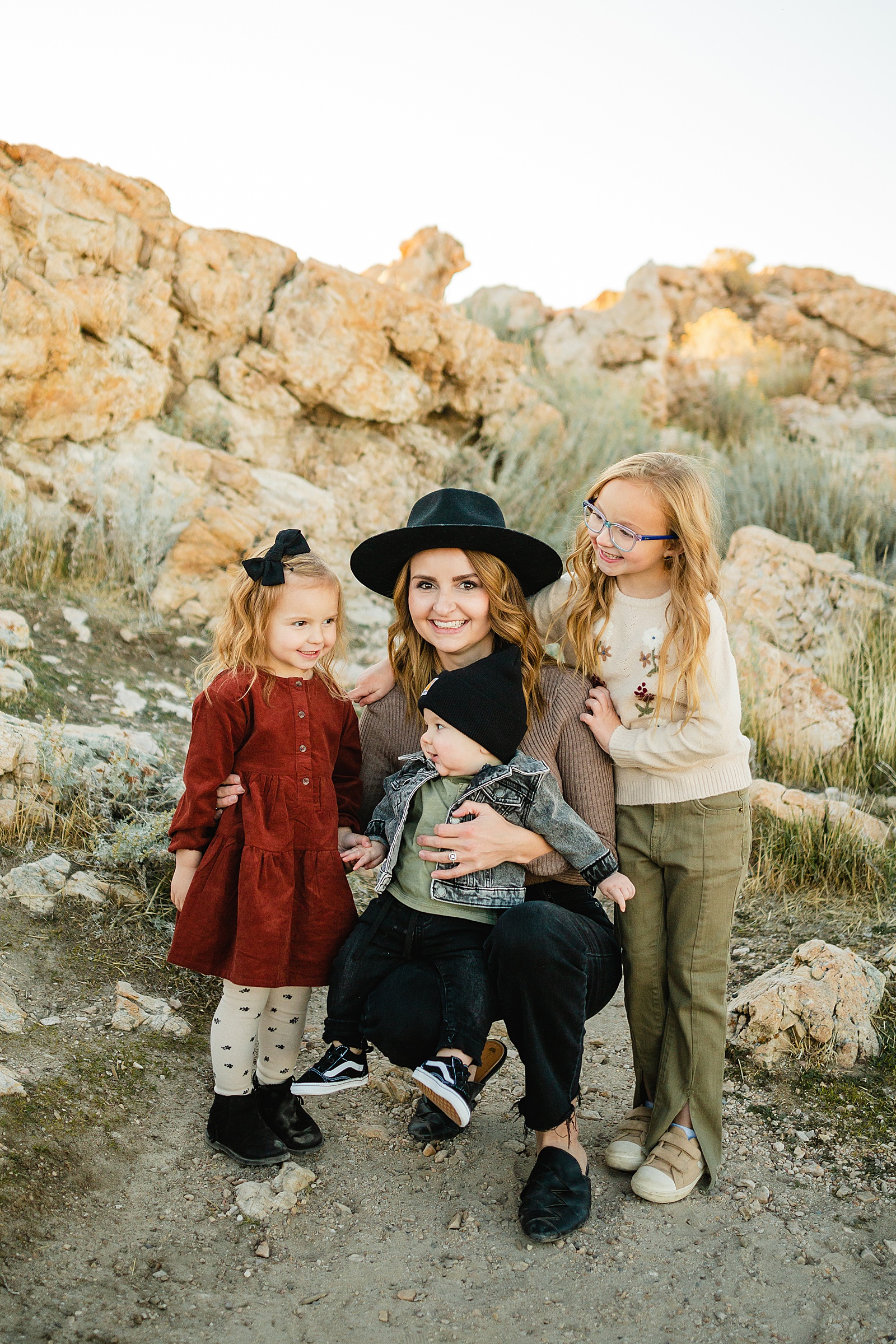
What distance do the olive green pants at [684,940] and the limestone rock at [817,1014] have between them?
59 cm

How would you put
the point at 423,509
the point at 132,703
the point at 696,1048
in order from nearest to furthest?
the point at 696,1048, the point at 423,509, the point at 132,703

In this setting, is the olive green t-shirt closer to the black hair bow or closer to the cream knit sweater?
the cream knit sweater

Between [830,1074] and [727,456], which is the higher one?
[727,456]

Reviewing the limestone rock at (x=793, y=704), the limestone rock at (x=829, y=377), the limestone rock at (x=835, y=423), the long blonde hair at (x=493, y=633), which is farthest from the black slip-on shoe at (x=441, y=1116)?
the limestone rock at (x=829, y=377)

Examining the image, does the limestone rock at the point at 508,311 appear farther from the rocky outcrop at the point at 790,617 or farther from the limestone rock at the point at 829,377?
the rocky outcrop at the point at 790,617

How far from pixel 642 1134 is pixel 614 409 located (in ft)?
26.0

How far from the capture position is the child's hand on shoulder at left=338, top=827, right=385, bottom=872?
2455 millimetres

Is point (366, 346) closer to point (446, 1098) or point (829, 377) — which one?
point (446, 1098)

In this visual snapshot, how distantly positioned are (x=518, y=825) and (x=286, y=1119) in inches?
40.0

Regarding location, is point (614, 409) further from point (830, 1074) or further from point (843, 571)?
point (830, 1074)

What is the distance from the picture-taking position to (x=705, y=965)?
2.47 m

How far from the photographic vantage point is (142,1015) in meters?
2.75

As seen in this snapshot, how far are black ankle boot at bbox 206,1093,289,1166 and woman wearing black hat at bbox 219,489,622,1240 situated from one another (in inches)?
15.5

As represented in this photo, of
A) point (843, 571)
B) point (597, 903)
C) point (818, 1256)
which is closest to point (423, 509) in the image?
point (597, 903)
